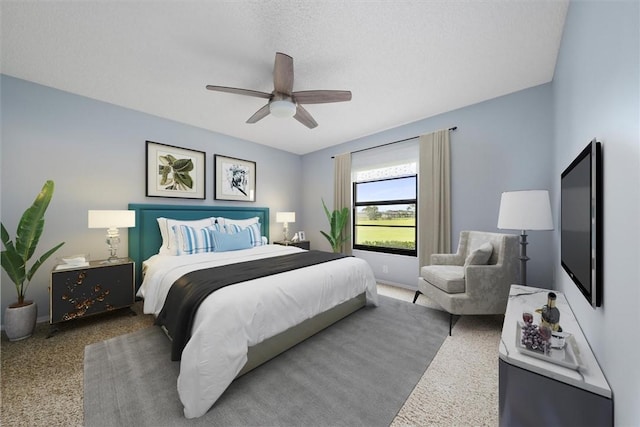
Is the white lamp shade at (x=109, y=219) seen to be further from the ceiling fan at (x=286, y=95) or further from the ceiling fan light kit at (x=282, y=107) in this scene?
the ceiling fan light kit at (x=282, y=107)

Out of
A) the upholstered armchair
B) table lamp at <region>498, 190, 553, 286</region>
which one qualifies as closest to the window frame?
the upholstered armchair

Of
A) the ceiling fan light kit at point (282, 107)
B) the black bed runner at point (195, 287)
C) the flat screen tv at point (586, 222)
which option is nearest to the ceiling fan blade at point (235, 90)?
the ceiling fan light kit at point (282, 107)

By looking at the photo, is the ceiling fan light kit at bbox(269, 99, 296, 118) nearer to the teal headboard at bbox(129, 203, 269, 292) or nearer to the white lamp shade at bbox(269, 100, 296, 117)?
the white lamp shade at bbox(269, 100, 296, 117)

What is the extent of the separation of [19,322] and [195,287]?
1974 mm

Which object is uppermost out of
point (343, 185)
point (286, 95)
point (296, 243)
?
point (286, 95)

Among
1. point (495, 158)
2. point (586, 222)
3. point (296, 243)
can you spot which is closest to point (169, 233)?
point (296, 243)

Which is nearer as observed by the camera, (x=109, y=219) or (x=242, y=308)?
(x=242, y=308)

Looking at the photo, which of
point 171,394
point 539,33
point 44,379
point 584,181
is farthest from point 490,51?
point 44,379

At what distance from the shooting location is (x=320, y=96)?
7.36 ft

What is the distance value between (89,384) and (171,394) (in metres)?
0.66

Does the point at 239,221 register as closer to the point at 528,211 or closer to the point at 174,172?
the point at 174,172

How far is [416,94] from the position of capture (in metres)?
2.89

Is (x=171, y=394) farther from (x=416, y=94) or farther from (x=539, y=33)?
(x=539, y=33)

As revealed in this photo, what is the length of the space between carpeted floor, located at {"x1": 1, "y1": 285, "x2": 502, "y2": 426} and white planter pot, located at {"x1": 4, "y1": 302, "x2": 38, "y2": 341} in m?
0.07
